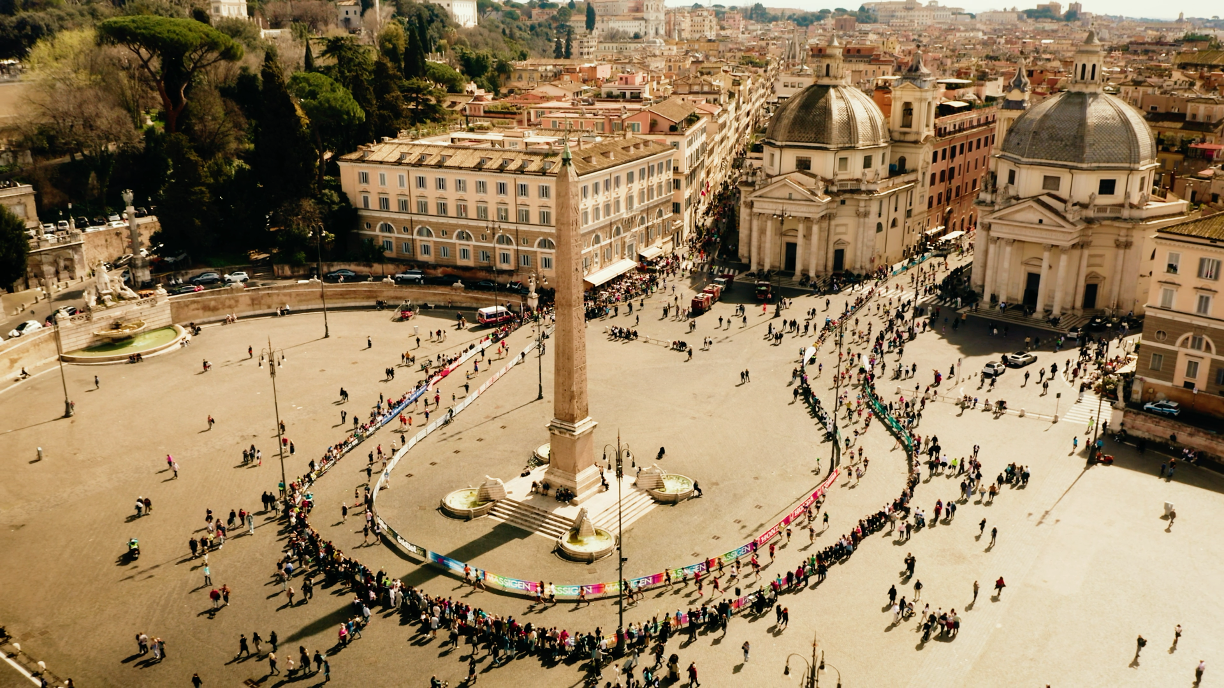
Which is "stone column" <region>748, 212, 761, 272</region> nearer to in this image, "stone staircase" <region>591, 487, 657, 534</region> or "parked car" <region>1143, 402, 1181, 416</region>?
"parked car" <region>1143, 402, 1181, 416</region>

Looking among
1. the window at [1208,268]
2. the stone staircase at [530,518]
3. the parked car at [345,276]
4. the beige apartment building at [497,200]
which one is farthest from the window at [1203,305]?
the parked car at [345,276]

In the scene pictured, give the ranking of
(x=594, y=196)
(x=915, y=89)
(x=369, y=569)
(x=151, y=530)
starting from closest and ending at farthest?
(x=369, y=569) → (x=151, y=530) → (x=594, y=196) → (x=915, y=89)

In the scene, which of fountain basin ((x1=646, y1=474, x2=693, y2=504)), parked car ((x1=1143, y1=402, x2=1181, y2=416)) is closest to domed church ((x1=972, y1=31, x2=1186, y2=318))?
parked car ((x1=1143, y1=402, x2=1181, y2=416))

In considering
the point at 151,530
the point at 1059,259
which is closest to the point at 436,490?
the point at 151,530

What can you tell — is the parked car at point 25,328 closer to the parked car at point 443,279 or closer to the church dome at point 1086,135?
the parked car at point 443,279

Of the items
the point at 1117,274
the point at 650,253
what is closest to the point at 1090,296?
the point at 1117,274

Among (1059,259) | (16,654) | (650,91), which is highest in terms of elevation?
(650,91)

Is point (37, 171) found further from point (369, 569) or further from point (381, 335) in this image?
point (369, 569)
